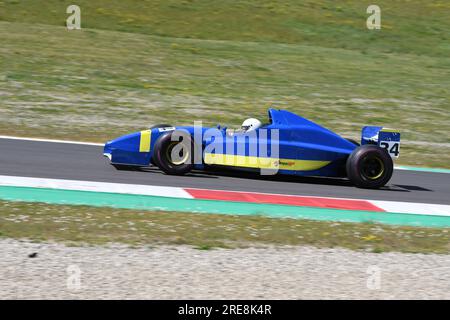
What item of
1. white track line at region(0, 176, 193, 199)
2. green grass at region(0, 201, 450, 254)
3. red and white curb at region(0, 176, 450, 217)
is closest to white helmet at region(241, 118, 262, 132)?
red and white curb at region(0, 176, 450, 217)

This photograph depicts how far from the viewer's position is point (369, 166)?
1181cm

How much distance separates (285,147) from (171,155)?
1615 millimetres

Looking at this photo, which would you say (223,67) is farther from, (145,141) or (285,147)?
(145,141)

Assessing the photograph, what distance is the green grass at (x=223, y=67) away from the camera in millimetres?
17594

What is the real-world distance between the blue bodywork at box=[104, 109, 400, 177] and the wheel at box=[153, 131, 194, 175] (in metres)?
0.11

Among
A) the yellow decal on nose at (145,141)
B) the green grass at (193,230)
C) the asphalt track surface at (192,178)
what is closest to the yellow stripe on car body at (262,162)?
the asphalt track surface at (192,178)

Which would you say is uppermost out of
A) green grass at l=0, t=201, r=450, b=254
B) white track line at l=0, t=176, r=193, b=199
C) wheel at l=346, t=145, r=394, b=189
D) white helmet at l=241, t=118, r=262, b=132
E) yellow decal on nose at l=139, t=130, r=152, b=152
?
white helmet at l=241, t=118, r=262, b=132

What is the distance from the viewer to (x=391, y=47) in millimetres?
27859

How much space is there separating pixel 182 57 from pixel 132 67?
1998 mm

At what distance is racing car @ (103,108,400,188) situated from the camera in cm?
1132

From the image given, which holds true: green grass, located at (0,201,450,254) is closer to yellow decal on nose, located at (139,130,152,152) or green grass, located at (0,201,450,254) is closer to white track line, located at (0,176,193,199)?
white track line, located at (0,176,193,199)

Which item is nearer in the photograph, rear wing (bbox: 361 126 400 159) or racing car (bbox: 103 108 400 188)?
racing car (bbox: 103 108 400 188)
